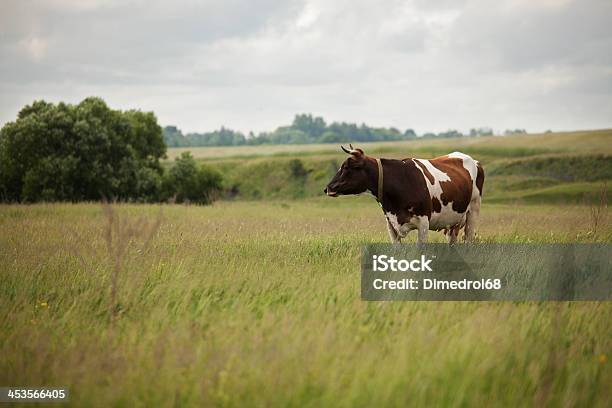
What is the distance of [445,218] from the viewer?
13.0m

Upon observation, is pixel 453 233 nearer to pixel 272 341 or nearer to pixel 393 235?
pixel 393 235

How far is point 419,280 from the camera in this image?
9172 mm

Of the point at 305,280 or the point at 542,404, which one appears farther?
the point at 305,280

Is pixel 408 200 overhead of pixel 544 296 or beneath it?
overhead

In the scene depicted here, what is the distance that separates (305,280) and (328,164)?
61.7m

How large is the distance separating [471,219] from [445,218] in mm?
1822

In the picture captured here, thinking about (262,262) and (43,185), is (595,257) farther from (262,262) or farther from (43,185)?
(43,185)

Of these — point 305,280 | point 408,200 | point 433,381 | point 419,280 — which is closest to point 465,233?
point 408,200

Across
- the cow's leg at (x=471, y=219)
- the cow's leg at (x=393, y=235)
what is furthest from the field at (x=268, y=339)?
the cow's leg at (x=471, y=219)

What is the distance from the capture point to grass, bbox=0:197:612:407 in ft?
16.8

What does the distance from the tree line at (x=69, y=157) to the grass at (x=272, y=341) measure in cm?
3114

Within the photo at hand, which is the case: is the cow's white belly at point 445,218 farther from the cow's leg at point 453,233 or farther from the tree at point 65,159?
the tree at point 65,159

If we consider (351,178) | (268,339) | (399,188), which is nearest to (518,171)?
(399,188)

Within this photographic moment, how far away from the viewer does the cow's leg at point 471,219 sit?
14492mm
